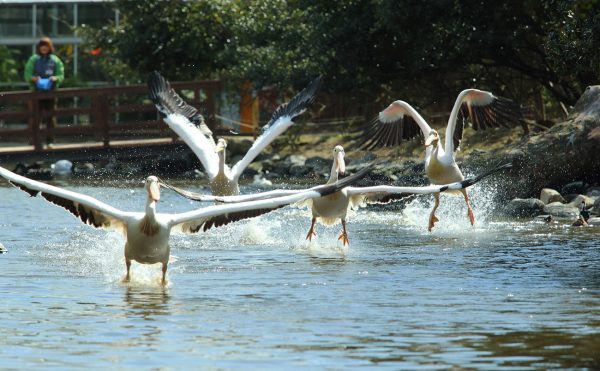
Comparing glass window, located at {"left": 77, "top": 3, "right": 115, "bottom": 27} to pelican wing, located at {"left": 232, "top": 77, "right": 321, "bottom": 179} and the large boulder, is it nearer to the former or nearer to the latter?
the large boulder

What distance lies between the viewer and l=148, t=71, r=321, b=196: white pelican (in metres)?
15.3

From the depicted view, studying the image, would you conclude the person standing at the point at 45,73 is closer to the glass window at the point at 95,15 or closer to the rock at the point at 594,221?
the glass window at the point at 95,15

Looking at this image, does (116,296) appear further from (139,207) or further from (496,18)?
(496,18)

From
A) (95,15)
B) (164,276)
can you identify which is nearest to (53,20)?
(95,15)

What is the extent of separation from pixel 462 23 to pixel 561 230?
7.88 metres

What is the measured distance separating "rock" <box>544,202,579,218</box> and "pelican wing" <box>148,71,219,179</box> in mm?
4474

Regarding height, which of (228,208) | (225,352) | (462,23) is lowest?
(225,352)

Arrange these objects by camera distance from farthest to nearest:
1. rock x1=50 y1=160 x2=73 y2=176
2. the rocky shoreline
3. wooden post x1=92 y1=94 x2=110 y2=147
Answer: wooden post x1=92 y1=94 x2=110 y2=147, rock x1=50 y1=160 x2=73 y2=176, the rocky shoreline

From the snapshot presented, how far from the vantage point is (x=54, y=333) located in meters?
8.88

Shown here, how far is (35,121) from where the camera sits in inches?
1024

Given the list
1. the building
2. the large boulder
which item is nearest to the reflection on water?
the large boulder

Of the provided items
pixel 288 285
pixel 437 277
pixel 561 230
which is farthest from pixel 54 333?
pixel 561 230

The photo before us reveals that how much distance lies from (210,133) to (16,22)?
23.3 m

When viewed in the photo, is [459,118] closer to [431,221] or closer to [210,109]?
[431,221]
